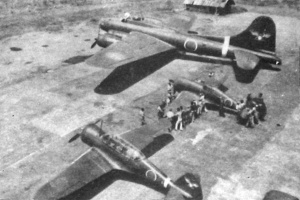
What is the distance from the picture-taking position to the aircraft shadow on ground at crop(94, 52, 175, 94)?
24766mm

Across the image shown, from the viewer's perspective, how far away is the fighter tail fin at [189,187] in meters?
13.9

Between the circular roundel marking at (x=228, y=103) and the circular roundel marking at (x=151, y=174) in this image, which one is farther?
the circular roundel marking at (x=228, y=103)

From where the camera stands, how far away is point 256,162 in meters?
17.2

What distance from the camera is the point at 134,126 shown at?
19984 millimetres

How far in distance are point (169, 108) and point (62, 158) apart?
7353mm

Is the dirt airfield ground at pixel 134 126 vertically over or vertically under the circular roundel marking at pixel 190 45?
A: under

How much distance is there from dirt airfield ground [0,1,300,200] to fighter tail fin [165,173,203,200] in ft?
2.00

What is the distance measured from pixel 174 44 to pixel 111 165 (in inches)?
638

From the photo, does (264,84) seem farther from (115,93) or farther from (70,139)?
(70,139)

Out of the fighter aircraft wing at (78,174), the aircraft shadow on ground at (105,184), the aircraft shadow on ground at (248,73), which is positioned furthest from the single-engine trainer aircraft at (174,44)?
the aircraft shadow on ground at (105,184)

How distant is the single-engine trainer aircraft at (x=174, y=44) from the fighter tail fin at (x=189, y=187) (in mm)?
11527

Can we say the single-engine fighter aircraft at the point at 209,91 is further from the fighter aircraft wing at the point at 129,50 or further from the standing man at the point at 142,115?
the fighter aircraft wing at the point at 129,50

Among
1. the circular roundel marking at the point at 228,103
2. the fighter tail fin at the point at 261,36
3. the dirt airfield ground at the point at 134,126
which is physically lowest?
the dirt airfield ground at the point at 134,126

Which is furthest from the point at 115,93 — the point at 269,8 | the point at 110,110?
the point at 269,8
